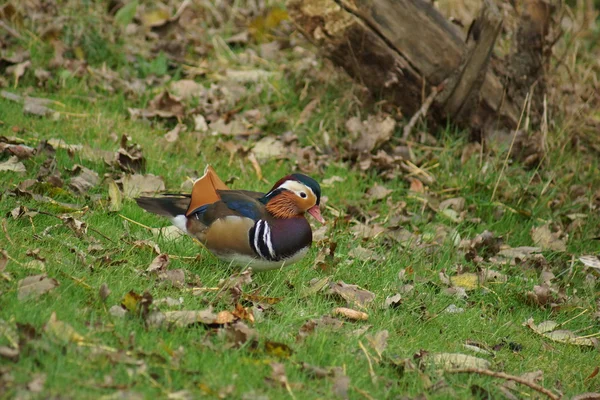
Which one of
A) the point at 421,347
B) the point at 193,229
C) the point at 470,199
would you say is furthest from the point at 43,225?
the point at 470,199

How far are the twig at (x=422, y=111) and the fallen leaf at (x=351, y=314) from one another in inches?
111

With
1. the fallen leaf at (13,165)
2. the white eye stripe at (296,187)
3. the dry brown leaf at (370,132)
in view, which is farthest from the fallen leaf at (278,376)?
the dry brown leaf at (370,132)

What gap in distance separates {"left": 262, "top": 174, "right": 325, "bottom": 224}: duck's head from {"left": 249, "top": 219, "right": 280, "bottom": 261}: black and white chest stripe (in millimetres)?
178

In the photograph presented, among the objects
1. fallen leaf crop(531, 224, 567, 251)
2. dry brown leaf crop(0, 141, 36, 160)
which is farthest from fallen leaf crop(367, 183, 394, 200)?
dry brown leaf crop(0, 141, 36, 160)

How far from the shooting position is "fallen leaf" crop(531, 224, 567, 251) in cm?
580

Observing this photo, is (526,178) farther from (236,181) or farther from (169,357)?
(169,357)

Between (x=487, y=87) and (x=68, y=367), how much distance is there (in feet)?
15.2

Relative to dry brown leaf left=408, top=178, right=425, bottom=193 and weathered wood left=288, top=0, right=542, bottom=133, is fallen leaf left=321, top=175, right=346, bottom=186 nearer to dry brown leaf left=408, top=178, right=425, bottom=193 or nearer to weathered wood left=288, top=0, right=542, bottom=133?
dry brown leaf left=408, top=178, right=425, bottom=193

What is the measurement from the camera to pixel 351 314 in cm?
417

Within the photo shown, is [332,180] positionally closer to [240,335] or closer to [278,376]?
[240,335]

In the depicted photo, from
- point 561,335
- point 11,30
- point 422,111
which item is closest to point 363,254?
point 561,335

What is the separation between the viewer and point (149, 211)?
4.63 m

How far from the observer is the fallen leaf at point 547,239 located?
580 cm

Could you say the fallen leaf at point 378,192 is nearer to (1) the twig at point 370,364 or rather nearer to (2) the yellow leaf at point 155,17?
(1) the twig at point 370,364
